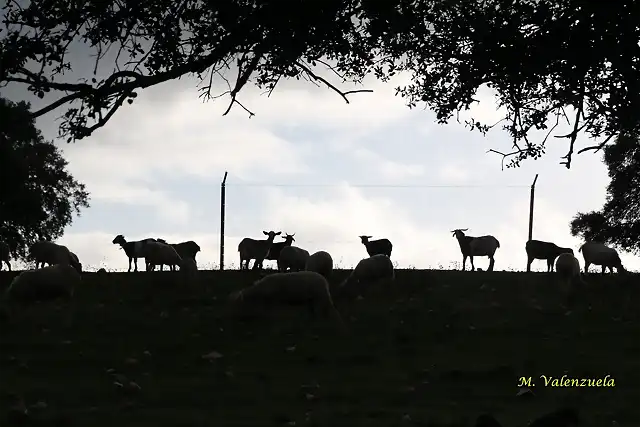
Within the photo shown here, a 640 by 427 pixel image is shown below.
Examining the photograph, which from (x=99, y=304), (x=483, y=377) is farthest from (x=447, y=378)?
(x=99, y=304)

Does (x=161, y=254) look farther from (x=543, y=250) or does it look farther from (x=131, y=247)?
(x=543, y=250)

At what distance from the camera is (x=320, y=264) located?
68.3 feet

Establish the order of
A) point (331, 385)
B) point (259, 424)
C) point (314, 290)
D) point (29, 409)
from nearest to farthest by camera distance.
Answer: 1. point (259, 424)
2. point (29, 409)
3. point (331, 385)
4. point (314, 290)

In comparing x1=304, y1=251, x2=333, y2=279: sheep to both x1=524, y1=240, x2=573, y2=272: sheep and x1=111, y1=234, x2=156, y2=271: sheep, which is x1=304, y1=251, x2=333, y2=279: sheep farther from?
x1=524, y1=240, x2=573, y2=272: sheep

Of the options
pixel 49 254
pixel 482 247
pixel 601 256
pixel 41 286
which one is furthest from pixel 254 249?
pixel 41 286

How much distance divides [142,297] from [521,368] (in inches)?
318

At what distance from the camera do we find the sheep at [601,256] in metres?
27.7

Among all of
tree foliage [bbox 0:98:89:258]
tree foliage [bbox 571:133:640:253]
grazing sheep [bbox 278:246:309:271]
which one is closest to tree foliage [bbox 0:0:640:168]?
grazing sheep [bbox 278:246:309:271]

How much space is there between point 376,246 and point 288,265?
30.5 ft

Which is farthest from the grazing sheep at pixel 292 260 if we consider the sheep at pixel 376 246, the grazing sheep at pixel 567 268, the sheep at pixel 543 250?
the sheep at pixel 543 250

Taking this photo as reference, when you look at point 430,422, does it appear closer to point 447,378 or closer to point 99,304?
point 447,378

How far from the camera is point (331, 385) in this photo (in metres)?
9.80

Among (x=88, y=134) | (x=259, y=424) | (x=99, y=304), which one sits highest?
(x=88, y=134)

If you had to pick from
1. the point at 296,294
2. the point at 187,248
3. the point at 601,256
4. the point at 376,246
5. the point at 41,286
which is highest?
the point at 376,246
